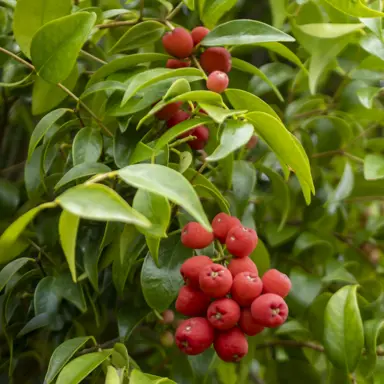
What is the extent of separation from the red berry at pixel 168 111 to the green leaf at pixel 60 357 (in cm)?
22

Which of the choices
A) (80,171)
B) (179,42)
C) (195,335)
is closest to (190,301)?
(195,335)

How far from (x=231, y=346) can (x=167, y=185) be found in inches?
7.2

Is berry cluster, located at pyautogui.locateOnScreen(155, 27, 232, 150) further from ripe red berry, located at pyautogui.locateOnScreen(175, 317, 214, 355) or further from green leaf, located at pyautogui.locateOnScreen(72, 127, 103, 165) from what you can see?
ripe red berry, located at pyautogui.locateOnScreen(175, 317, 214, 355)

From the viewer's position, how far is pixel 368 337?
619mm

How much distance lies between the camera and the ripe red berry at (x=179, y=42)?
1.92 ft

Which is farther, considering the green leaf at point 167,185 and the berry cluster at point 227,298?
the berry cluster at point 227,298

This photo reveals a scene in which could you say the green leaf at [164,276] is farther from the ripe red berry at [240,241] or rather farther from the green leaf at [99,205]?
the green leaf at [99,205]

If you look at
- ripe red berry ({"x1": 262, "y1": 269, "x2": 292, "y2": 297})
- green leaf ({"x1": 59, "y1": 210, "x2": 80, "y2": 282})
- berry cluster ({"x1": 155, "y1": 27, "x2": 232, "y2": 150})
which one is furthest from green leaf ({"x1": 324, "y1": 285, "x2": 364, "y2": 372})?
green leaf ({"x1": 59, "y1": 210, "x2": 80, "y2": 282})

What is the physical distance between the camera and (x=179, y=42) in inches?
23.1

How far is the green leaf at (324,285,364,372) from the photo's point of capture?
0.60 meters

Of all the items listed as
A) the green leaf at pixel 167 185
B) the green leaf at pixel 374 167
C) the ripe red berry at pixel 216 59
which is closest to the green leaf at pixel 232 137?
the green leaf at pixel 167 185

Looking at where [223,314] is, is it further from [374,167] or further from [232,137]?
[374,167]

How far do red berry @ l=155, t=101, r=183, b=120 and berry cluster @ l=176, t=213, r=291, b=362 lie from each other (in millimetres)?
112

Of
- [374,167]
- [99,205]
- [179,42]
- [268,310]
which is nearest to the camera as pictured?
[99,205]
